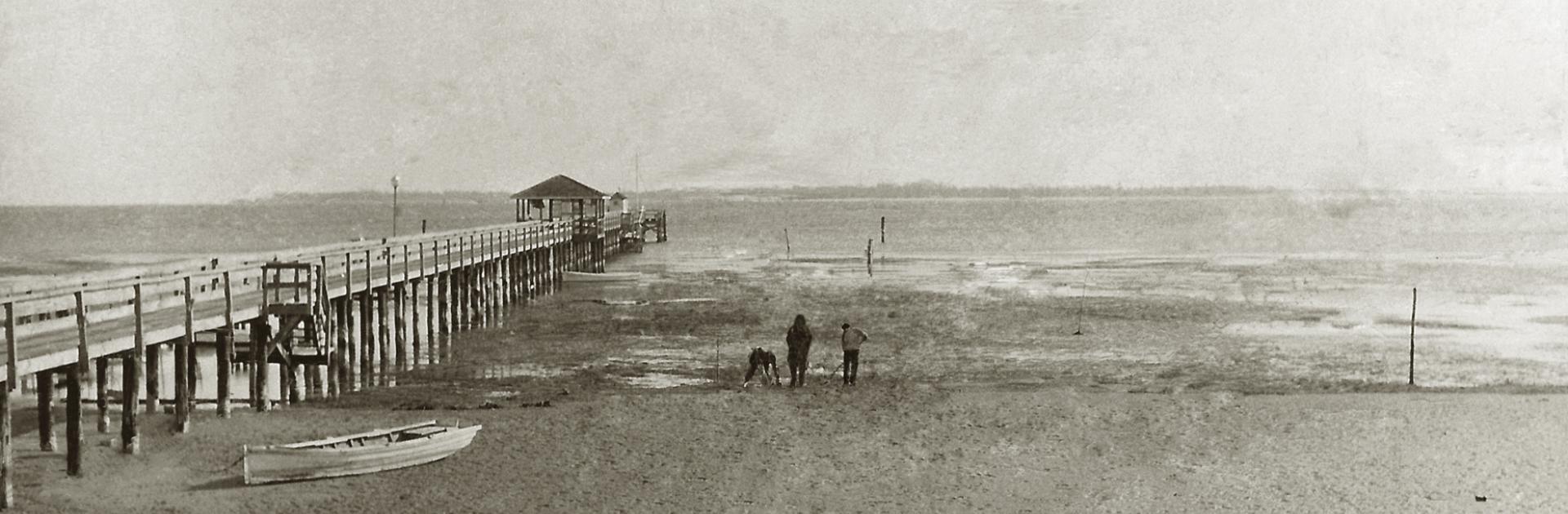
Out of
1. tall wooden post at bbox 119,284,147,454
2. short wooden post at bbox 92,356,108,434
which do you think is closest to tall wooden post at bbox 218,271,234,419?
short wooden post at bbox 92,356,108,434

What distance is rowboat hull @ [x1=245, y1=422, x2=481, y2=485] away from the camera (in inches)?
623

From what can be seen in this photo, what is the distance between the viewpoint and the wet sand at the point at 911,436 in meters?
15.7

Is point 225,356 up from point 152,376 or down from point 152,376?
up

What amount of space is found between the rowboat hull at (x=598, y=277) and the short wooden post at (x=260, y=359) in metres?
31.4

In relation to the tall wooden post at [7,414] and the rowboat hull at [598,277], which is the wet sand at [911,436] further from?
the rowboat hull at [598,277]

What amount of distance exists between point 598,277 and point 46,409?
38.9 m

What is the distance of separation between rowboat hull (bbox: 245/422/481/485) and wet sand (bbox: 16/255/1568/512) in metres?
0.14

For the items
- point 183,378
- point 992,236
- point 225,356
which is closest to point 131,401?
point 183,378

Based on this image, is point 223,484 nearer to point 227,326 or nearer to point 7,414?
point 7,414

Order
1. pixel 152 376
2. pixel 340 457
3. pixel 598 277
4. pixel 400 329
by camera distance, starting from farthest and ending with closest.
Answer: pixel 598 277 → pixel 400 329 → pixel 152 376 → pixel 340 457

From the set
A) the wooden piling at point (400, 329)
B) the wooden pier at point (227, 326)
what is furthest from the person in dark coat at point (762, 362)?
the wooden piling at point (400, 329)

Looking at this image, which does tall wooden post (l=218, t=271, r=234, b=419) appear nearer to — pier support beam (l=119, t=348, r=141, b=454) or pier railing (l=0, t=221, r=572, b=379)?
pier railing (l=0, t=221, r=572, b=379)

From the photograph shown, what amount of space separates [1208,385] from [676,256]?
53.4 metres

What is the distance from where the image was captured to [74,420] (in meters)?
16.4
